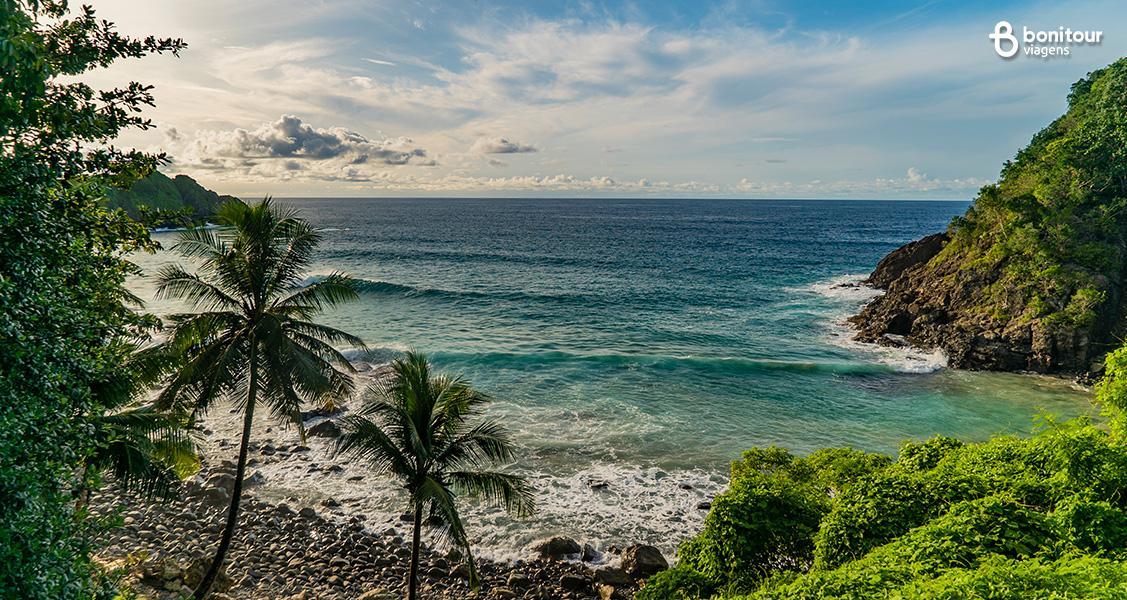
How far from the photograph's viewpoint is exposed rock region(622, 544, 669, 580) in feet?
47.9

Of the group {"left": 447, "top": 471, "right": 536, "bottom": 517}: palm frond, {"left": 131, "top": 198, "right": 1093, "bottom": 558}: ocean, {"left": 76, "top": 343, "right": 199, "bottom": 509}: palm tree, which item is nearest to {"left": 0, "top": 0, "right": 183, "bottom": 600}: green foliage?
{"left": 76, "top": 343, "right": 199, "bottom": 509}: palm tree

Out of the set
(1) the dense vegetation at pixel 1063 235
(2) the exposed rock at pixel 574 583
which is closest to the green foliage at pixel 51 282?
(2) the exposed rock at pixel 574 583

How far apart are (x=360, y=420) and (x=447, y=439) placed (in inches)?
78.1

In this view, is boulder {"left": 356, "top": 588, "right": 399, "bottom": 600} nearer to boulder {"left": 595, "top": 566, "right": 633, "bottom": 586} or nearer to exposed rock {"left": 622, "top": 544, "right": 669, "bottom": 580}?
boulder {"left": 595, "top": 566, "right": 633, "bottom": 586}

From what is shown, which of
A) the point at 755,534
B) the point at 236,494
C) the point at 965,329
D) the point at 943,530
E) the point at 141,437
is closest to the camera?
the point at 943,530

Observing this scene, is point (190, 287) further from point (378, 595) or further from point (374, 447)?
point (378, 595)

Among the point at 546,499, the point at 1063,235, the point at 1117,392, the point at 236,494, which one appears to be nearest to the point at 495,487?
the point at 236,494

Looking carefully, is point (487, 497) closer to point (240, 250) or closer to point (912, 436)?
point (240, 250)

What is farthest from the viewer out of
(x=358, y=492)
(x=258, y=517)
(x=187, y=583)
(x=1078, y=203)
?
(x=1078, y=203)

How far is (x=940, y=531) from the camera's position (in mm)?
7598

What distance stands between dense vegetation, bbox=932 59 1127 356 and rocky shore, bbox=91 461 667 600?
30420 millimetres

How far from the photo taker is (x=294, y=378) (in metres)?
11.9

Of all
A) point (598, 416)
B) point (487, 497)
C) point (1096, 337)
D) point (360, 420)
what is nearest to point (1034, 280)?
point (1096, 337)

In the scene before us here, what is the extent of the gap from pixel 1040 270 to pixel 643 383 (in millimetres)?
25726
